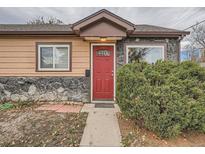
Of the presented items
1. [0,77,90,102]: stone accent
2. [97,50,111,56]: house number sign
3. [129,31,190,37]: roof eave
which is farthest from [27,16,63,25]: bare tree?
[129,31,190,37]: roof eave

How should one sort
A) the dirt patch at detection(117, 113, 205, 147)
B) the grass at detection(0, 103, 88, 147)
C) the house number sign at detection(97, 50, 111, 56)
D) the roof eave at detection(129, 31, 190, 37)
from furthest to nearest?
1. the house number sign at detection(97, 50, 111, 56)
2. the roof eave at detection(129, 31, 190, 37)
3. the grass at detection(0, 103, 88, 147)
4. the dirt patch at detection(117, 113, 205, 147)

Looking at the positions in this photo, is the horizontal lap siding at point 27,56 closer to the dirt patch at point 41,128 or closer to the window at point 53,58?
the window at point 53,58

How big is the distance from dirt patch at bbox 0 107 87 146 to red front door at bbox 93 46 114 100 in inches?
83.6

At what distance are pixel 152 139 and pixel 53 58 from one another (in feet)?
17.8

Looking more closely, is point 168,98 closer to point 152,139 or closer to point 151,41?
point 152,139

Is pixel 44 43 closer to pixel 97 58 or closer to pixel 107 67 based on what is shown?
pixel 97 58

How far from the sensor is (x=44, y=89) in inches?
301

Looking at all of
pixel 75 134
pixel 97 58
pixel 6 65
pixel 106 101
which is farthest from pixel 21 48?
pixel 75 134

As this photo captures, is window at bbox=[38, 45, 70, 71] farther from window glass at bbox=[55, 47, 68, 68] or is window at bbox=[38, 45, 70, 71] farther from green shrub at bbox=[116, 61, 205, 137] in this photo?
green shrub at bbox=[116, 61, 205, 137]

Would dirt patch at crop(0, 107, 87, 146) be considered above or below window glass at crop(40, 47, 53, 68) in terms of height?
below

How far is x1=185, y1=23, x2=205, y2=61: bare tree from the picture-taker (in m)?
25.4

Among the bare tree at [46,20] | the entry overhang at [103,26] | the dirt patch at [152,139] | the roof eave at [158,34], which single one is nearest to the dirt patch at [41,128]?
the dirt patch at [152,139]
